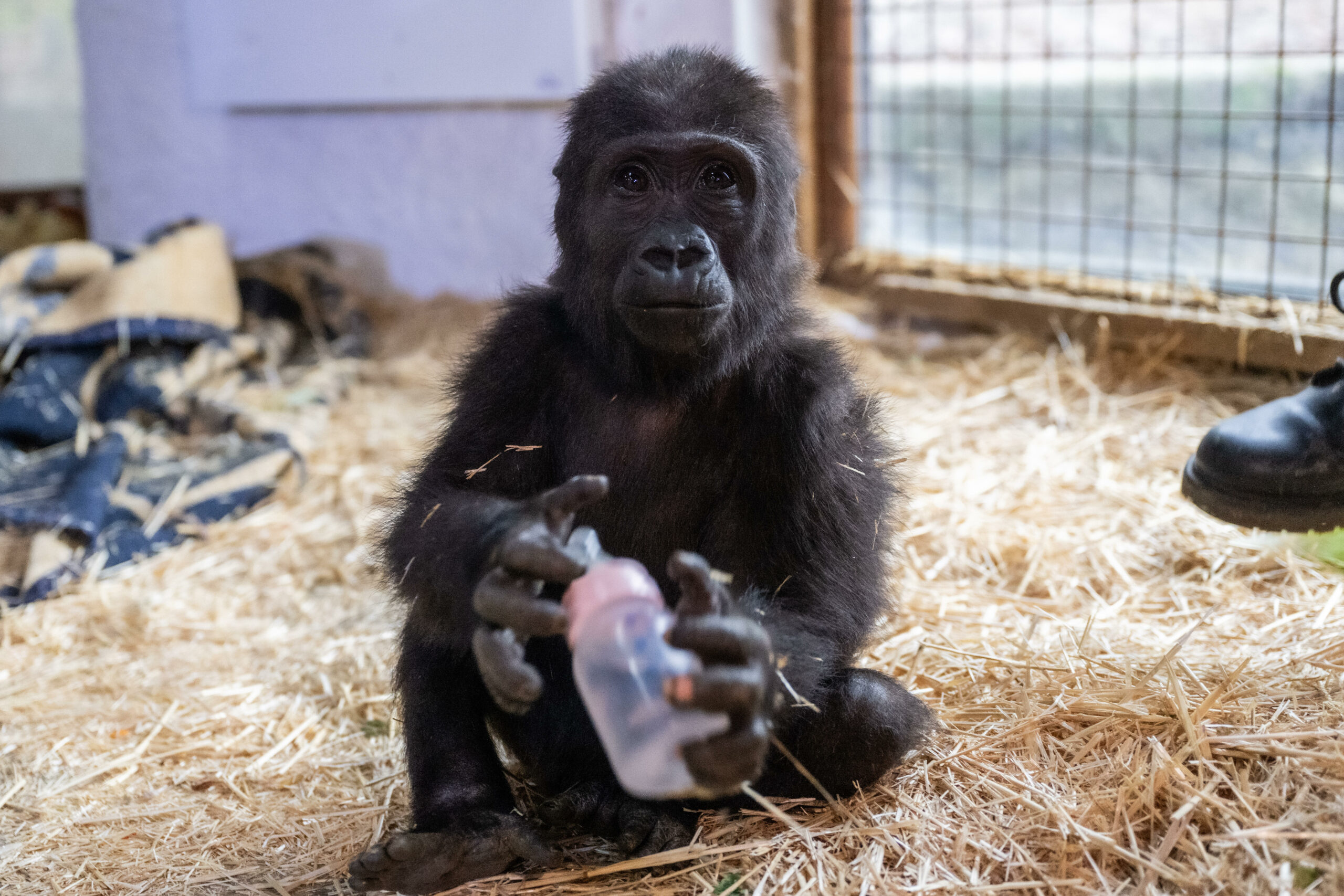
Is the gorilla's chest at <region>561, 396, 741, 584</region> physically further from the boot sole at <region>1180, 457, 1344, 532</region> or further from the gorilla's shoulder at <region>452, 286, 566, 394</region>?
the boot sole at <region>1180, 457, 1344, 532</region>

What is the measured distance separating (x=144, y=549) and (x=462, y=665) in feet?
8.70

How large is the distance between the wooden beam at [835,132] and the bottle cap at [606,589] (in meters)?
5.34

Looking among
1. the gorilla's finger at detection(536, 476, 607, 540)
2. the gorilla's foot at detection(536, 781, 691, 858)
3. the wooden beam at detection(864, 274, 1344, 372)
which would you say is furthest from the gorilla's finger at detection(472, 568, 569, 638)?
the wooden beam at detection(864, 274, 1344, 372)

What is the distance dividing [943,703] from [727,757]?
124 centimetres

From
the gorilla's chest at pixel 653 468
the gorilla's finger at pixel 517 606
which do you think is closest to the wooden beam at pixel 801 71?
the gorilla's chest at pixel 653 468

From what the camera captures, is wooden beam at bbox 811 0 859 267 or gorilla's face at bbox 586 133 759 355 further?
wooden beam at bbox 811 0 859 267

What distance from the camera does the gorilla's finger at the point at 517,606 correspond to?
221 centimetres

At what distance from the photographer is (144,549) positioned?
4.89 m

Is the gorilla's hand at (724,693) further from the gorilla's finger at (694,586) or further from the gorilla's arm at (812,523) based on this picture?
the gorilla's arm at (812,523)

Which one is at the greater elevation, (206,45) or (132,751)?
(206,45)

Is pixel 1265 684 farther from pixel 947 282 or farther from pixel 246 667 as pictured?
pixel 947 282

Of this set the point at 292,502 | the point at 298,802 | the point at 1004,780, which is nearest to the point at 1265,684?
the point at 1004,780

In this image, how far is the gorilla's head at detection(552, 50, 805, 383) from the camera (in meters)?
2.78

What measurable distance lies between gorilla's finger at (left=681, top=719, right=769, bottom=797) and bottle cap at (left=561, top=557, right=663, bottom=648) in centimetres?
26
